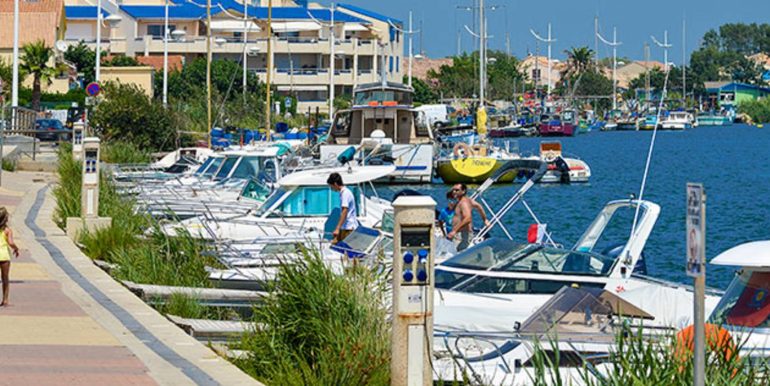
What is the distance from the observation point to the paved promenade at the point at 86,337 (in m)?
12.7

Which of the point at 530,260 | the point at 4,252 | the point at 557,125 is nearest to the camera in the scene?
the point at 4,252

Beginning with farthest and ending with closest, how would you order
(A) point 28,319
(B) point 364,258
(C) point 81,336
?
(B) point 364,258
(A) point 28,319
(C) point 81,336

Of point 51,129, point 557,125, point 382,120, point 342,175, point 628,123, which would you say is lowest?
point 342,175

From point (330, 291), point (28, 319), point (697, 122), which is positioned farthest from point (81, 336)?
point (697, 122)

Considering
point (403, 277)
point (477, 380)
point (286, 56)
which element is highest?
point (286, 56)

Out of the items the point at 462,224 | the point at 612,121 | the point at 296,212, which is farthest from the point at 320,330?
the point at 612,121

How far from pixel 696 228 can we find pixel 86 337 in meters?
7.87

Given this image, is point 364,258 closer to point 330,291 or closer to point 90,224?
point 330,291

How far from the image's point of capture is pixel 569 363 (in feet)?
44.8

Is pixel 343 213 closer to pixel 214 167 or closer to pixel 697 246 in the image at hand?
pixel 697 246

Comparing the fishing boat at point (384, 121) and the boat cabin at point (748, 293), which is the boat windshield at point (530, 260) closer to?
the boat cabin at point (748, 293)

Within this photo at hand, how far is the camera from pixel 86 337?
1470 cm

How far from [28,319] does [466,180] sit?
135ft

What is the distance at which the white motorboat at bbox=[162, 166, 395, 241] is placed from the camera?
25312mm
